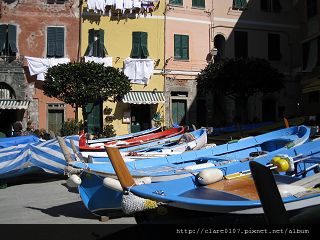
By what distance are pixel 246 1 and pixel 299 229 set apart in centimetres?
2544

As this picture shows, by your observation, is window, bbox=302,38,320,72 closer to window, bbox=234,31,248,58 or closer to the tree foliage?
window, bbox=234,31,248,58

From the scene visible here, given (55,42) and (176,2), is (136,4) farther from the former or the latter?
(55,42)

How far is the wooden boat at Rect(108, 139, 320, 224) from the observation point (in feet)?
15.4

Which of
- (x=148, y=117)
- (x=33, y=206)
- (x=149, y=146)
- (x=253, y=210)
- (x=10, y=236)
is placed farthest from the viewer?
(x=148, y=117)

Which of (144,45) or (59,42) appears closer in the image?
(59,42)

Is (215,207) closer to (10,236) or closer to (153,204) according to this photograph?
(153,204)

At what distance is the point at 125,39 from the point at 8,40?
635 centimetres

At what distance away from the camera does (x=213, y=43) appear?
84.5 ft

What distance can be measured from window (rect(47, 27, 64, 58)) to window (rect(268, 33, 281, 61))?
13.4 m

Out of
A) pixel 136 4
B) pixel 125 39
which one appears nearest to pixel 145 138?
pixel 125 39

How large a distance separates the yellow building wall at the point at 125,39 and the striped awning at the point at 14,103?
4149 millimetres

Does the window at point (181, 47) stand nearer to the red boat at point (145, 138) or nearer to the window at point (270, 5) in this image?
the window at point (270, 5)

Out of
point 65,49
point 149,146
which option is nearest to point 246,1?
point 65,49

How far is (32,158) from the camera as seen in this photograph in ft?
36.7
